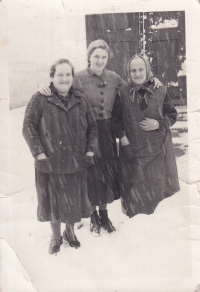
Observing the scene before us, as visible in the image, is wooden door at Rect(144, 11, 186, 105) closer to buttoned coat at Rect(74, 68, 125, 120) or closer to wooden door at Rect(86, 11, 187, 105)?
wooden door at Rect(86, 11, 187, 105)

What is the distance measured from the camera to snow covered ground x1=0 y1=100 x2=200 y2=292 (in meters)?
0.86

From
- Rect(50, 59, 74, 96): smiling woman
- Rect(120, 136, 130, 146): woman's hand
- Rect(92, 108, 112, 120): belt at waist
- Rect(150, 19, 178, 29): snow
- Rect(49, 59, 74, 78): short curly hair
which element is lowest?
Rect(120, 136, 130, 146): woman's hand

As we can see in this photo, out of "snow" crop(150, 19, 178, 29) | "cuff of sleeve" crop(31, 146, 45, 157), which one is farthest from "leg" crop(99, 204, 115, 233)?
"snow" crop(150, 19, 178, 29)

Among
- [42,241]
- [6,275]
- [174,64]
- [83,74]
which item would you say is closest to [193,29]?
[174,64]

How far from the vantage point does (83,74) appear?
85cm

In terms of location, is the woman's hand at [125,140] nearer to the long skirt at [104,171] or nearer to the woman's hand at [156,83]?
the long skirt at [104,171]

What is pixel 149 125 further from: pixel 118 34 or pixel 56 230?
pixel 56 230

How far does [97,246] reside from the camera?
2.88 feet

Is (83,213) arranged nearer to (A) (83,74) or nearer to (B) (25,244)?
(B) (25,244)

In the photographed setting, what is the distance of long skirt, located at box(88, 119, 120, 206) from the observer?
867 millimetres

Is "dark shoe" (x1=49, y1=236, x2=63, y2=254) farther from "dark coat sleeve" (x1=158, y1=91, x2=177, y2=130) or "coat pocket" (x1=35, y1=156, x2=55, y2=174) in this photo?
"dark coat sleeve" (x1=158, y1=91, x2=177, y2=130)

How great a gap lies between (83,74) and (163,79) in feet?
0.76

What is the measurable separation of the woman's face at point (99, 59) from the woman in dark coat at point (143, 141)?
0.07 metres

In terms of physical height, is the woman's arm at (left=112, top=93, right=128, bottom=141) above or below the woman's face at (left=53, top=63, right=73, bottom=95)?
below
